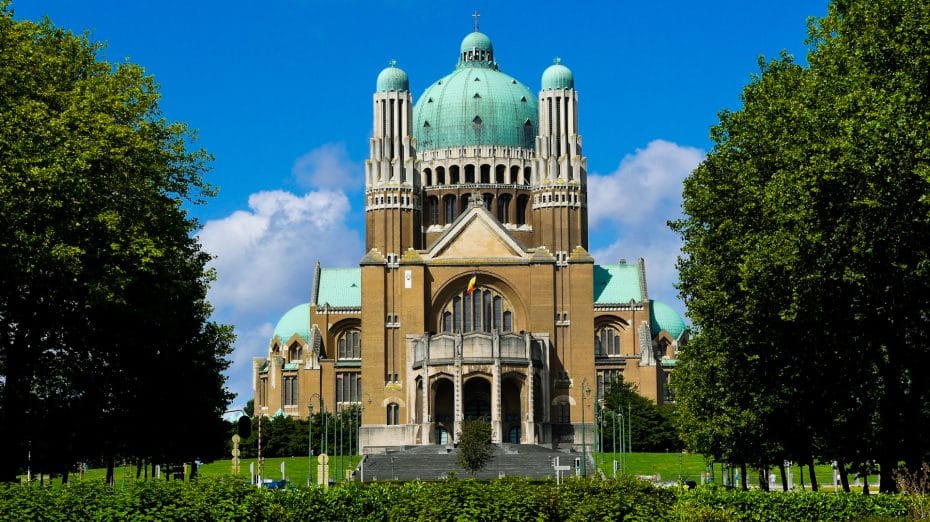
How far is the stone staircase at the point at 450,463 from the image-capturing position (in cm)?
8725

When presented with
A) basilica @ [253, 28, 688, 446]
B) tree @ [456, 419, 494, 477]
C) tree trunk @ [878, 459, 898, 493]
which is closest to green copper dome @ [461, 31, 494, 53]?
basilica @ [253, 28, 688, 446]

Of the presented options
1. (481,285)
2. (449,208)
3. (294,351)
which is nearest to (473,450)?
(481,285)

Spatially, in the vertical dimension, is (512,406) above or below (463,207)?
below

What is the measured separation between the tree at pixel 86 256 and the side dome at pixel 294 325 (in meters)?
77.1

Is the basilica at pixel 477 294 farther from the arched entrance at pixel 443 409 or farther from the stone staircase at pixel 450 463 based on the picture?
the stone staircase at pixel 450 463

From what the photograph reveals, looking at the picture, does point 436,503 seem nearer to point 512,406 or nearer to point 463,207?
point 512,406

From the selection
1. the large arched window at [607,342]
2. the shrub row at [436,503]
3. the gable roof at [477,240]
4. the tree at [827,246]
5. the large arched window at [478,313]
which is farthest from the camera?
the large arched window at [607,342]

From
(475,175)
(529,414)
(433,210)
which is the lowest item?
(529,414)

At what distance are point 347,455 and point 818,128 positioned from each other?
76606 millimetres

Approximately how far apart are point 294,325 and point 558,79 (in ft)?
118

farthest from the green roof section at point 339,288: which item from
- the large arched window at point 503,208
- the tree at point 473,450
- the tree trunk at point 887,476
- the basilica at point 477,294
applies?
the tree trunk at point 887,476

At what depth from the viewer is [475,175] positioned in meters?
121

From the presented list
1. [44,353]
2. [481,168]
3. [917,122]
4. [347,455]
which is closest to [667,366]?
[481,168]

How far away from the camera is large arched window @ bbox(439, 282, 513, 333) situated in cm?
11200
